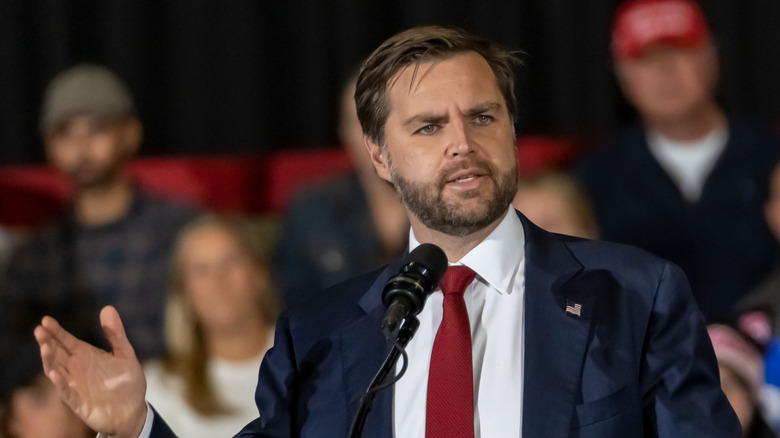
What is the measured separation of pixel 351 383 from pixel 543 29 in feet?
8.06

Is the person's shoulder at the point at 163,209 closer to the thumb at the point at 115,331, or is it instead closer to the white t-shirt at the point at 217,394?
the white t-shirt at the point at 217,394

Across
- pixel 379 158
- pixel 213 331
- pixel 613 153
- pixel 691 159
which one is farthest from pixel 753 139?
pixel 379 158

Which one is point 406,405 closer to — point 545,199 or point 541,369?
point 541,369

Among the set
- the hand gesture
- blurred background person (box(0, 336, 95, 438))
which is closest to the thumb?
the hand gesture

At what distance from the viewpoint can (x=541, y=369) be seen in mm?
1474

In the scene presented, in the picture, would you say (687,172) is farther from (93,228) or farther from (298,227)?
(93,228)

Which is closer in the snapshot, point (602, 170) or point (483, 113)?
point (483, 113)

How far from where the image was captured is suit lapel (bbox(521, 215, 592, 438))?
4.71ft

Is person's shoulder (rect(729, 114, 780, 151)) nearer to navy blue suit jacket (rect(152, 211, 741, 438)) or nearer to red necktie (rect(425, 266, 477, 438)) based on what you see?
navy blue suit jacket (rect(152, 211, 741, 438))

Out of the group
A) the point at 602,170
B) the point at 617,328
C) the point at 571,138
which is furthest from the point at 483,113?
the point at 571,138

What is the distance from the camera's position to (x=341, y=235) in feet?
10.6

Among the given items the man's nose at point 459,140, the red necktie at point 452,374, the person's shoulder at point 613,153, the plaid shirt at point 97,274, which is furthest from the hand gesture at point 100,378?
the person's shoulder at point 613,153

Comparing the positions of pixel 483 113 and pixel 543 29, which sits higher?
pixel 483 113

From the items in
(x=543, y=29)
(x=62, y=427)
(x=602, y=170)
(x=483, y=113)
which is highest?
(x=483, y=113)
